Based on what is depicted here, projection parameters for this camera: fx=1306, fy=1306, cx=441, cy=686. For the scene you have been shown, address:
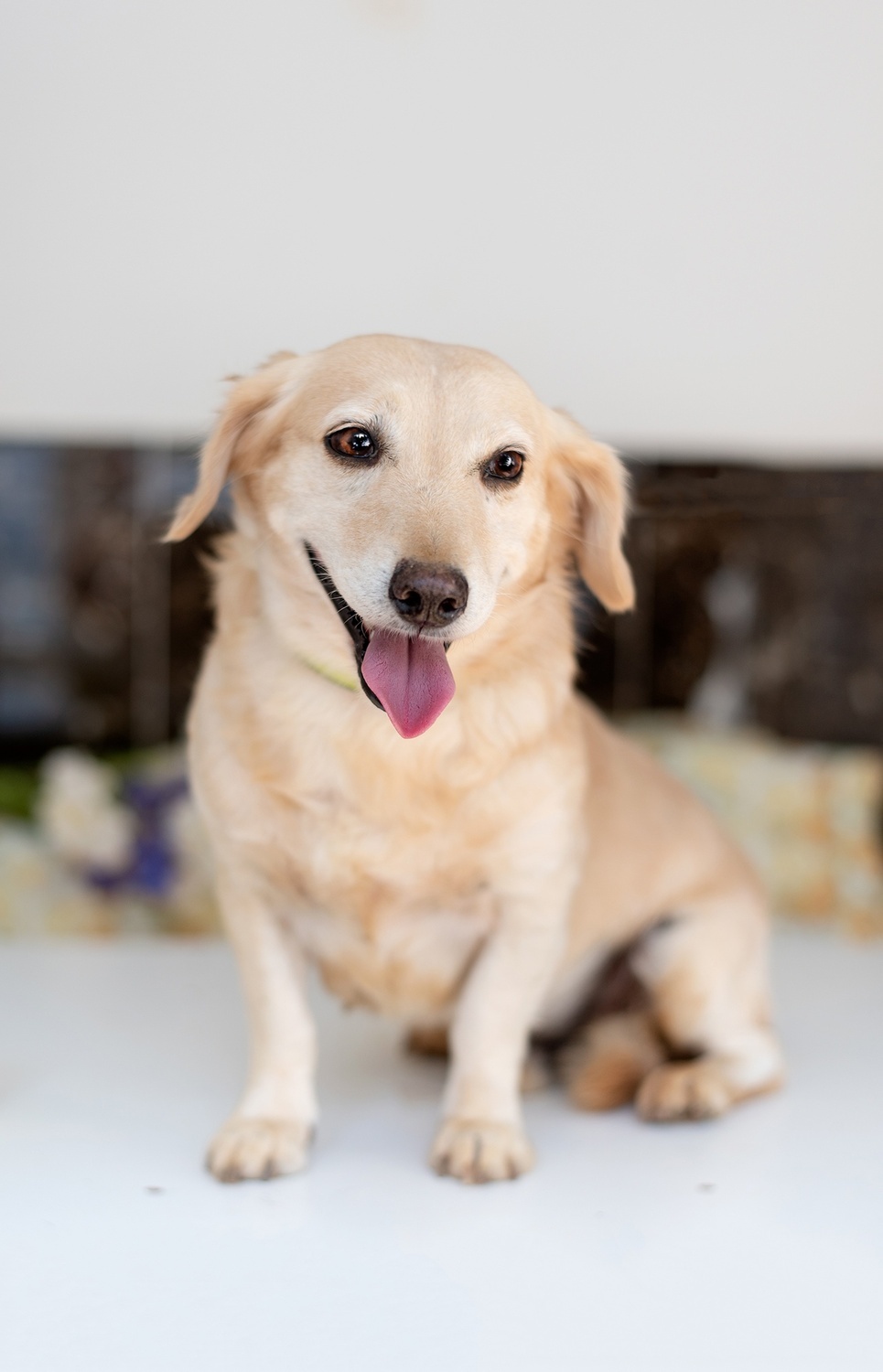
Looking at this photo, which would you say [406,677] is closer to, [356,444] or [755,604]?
[356,444]

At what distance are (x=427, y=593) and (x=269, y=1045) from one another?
655mm

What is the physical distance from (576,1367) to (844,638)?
8.06ft

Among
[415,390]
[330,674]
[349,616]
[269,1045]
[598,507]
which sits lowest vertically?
[269,1045]

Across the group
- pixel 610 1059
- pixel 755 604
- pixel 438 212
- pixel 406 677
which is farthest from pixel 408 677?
pixel 755 604

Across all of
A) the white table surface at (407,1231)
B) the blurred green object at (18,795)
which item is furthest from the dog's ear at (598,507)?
the blurred green object at (18,795)

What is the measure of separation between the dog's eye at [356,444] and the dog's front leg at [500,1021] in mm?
588

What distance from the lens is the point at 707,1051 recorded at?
188 cm

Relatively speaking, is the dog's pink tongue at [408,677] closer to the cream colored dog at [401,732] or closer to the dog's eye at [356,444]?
the cream colored dog at [401,732]

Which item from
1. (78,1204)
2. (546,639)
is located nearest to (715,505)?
(546,639)

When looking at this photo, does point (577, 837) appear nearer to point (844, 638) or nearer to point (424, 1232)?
point (424, 1232)

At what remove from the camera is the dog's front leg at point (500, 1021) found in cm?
162

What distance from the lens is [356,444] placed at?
150cm

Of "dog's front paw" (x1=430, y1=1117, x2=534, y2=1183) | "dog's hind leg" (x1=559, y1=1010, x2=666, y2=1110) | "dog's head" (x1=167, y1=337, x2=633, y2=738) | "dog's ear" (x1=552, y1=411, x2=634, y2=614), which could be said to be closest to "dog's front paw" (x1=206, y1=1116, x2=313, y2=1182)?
"dog's front paw" (x1=430, y1=1117, x2=534, y2=1183)

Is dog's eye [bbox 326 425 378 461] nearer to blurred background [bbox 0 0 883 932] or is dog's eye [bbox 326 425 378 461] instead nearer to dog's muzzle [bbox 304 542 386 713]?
dog's muzzle [bbox 304 542 386 713]
